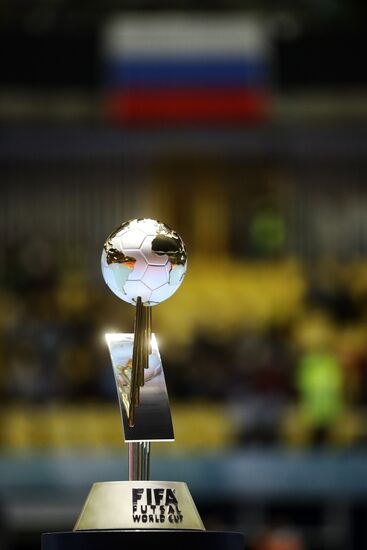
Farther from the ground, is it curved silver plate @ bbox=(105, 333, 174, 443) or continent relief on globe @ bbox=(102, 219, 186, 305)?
continent relief on globe @ bbox=(102, 219, 186, 305)

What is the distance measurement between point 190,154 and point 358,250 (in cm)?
184

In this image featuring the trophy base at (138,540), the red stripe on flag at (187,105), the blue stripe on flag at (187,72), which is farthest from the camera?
the blue stripe on flag at (187,72)

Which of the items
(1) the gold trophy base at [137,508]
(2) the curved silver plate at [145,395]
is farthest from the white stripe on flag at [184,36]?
(1) the gold trophy base at [137,508]

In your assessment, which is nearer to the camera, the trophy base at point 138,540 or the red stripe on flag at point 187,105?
the trophy base at point 138,540

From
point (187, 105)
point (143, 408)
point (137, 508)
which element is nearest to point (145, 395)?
point (143, 408)

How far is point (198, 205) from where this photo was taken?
15531 millimetres

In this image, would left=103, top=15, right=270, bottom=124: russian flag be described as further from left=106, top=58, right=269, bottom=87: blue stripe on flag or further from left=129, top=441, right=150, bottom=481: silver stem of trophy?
left=129, top=441, right=150, bottom=481: silver stem of trophy

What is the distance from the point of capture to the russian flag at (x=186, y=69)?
47.6 feet

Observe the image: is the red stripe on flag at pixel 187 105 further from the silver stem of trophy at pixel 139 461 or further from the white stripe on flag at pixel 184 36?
the silver stem of trophy at pixel 139 461

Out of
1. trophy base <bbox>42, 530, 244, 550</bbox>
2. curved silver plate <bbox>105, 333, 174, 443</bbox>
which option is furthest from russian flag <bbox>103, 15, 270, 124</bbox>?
trophy base <bbox>42, 530, 244, 550</bbox>

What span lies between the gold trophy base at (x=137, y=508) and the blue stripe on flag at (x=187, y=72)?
1231 centimetres

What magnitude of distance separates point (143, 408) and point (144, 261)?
0.22m

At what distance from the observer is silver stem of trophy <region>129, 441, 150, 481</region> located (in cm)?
239

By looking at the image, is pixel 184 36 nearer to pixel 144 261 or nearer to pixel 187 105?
pixel 187 105
